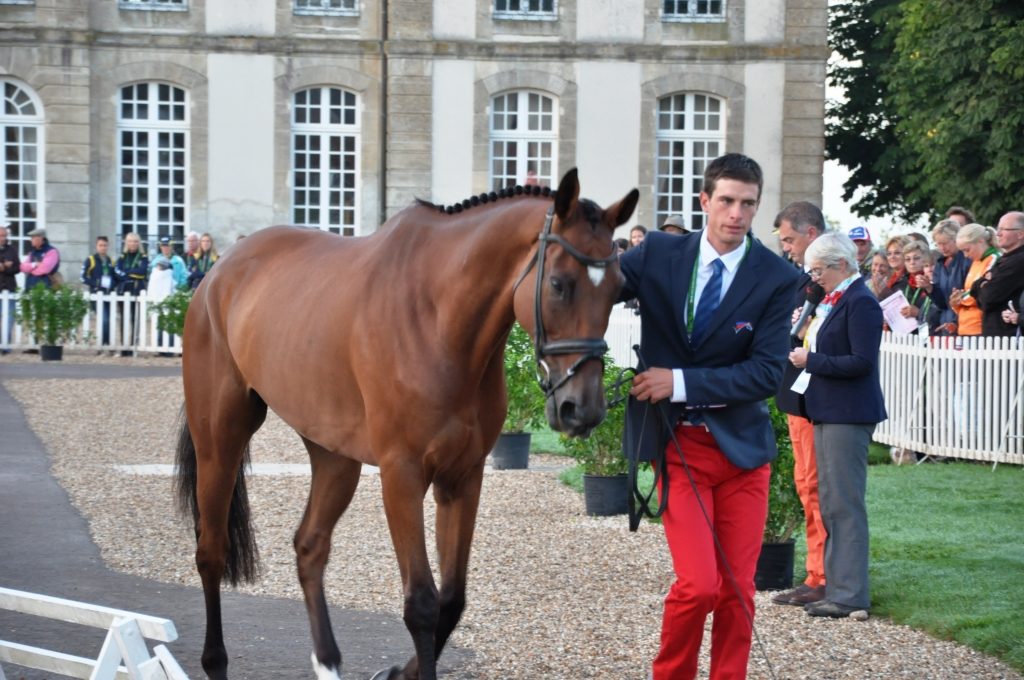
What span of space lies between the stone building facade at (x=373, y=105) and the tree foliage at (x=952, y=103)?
2.69m

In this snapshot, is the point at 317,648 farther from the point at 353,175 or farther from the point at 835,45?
the point at 835,45

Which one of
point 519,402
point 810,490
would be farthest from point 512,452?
point 810,490

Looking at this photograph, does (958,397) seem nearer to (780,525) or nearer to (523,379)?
(523,379)

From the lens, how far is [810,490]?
293 inches

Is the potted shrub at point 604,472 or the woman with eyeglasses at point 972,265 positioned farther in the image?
the woman with eyeglasses at point 972,265

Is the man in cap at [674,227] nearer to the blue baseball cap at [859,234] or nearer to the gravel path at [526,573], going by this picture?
the blue baseball cap at [859,234]

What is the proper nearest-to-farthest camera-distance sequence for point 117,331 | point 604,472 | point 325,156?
point 604,472 → point 117,331 → point 325,156

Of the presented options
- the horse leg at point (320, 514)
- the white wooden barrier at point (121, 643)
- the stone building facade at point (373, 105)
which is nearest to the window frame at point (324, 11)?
the stone building facade at point (373, 105)

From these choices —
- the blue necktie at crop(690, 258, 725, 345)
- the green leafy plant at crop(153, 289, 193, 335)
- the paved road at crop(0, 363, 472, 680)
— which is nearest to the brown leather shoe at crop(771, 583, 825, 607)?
the paved road at crop(0, 363, 472, 680)

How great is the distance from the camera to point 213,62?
93.8ft

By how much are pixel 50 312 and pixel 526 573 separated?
16.8 meters

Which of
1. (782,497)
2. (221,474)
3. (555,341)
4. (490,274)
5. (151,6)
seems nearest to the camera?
(555,341)

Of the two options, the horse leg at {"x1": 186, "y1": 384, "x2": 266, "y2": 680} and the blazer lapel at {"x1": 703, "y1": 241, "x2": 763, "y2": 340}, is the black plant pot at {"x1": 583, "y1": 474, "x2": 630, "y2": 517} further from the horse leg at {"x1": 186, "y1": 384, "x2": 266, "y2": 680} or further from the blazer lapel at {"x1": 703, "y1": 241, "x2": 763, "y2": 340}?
the blazer lapel at {"x1": 703, "y1": 241, "x2": 763, "y2": 340}

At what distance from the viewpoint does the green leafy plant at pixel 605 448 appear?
9.57 m
